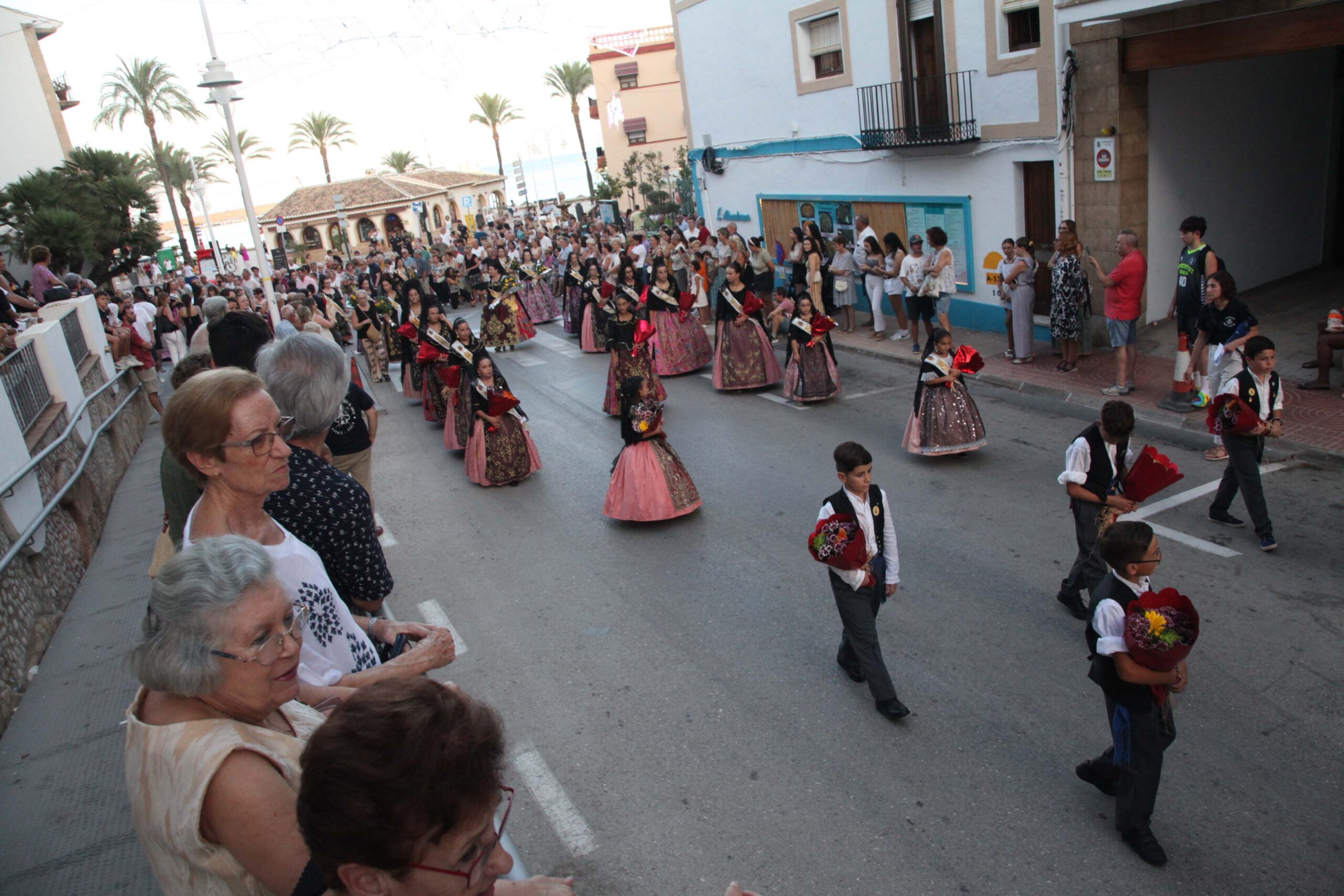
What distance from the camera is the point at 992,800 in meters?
4.45

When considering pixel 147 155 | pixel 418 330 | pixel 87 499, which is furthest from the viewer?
pixel 147 155

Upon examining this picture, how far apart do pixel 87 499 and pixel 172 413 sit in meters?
7.83

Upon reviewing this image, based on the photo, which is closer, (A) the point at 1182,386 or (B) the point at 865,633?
(B) the point at 865,633

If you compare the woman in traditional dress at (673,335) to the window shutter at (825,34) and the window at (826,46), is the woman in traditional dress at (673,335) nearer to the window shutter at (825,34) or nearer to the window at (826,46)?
the window at (826,46)

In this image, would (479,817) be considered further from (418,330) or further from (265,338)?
(418,330)

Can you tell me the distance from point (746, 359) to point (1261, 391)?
687cm

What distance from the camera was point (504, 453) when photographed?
9930 millimetres

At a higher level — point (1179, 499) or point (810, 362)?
point (810, 362)

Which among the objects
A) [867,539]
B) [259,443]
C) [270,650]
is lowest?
[867,539]

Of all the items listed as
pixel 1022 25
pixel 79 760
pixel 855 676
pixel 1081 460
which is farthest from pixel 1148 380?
pixel 79 760

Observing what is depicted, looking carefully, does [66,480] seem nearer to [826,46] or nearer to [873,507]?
[873,507]

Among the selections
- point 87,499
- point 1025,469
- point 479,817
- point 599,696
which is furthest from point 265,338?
point 1025,469

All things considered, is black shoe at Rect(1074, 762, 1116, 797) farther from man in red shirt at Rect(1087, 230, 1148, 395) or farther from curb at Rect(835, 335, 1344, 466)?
man in red shirt at Rect(1087, 230, 1148, 395)

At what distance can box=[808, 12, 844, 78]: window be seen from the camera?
53.9 feet
